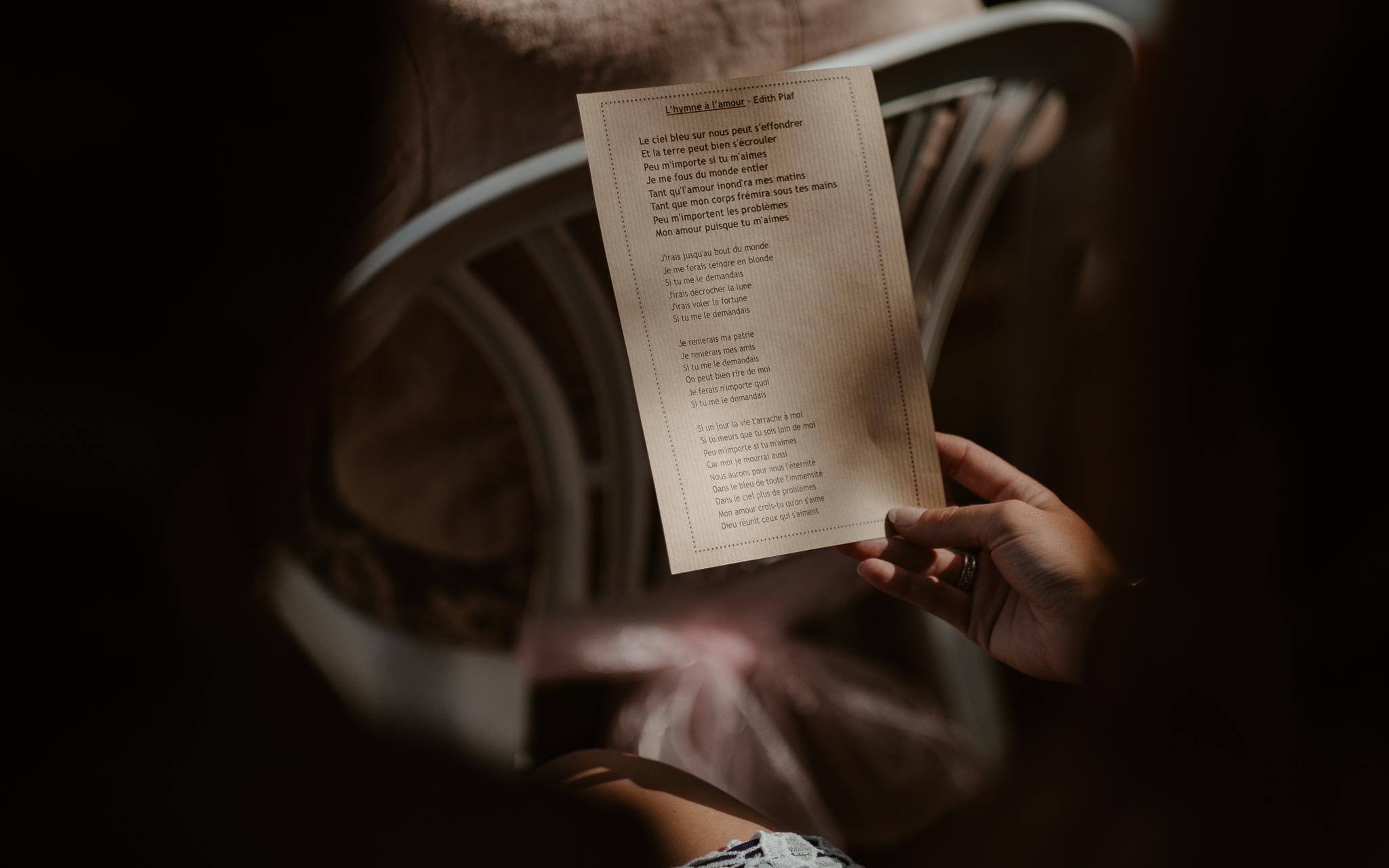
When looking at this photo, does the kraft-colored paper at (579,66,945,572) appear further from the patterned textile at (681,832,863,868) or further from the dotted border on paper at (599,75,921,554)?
the patterned textile at (681,832,863,868)

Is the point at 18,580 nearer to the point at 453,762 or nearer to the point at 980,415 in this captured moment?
the point at 453,762

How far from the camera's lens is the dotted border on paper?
51cm

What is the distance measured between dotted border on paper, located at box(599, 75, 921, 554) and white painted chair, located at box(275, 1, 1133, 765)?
0.04 m

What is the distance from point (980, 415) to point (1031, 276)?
0.57 meters

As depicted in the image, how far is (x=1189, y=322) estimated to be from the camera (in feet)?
1.97

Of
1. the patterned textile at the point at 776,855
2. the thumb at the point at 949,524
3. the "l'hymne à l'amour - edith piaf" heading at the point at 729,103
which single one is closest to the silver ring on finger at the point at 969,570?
the thumb at the point at 949,524

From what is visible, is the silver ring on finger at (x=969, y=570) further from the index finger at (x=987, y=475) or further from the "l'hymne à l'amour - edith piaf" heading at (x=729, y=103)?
the "l'hymne à l'amour - edith piaf" heading at (x=729, y=103)

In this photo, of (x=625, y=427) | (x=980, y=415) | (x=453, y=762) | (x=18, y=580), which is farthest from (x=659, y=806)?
(x=980, y=415)

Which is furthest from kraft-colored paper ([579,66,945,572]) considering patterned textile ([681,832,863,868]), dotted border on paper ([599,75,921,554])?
patterned textile ([681,832,863,868])

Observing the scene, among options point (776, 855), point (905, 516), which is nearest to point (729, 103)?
point (905, 516)

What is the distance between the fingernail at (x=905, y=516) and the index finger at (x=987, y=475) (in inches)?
2.8

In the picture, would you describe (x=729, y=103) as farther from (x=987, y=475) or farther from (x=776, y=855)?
(x=776, y=855)

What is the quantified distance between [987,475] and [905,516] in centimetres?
10

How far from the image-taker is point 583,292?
2.18 feet
